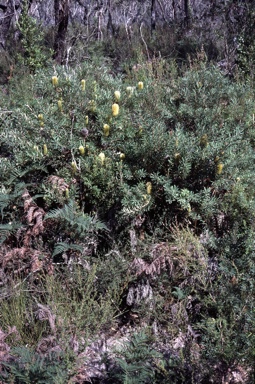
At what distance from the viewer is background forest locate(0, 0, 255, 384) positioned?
2820 millimetres

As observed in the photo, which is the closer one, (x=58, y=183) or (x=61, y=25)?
(x=58, y=183)

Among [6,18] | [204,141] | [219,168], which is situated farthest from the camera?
[6,18]

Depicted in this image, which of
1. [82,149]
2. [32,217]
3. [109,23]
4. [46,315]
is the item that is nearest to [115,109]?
[82,149]

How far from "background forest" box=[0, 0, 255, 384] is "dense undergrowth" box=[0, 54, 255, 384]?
12mm

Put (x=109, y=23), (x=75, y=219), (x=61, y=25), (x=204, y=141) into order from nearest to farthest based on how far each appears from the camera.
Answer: (x=75, y=219) → (x=204, y=141) → (x=61, y=25) → (x=109, y=23)

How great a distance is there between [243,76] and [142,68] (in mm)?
1398

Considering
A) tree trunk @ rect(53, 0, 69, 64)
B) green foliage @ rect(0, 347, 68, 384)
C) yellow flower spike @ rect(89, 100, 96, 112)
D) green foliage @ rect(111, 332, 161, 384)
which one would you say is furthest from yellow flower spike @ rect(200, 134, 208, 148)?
tree trunk @ rect(53, 0, 69, 64)

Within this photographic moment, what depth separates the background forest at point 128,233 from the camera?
282 centimetres

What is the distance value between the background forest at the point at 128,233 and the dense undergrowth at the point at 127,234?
0.01 metres

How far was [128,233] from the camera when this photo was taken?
12.5 ft

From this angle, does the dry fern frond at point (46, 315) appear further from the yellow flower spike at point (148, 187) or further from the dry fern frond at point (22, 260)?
the yellow flower spike at point (148, 187)

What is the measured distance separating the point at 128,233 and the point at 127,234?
0.06 feet

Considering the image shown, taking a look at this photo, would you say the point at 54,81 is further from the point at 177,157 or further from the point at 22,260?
the point at 22,260

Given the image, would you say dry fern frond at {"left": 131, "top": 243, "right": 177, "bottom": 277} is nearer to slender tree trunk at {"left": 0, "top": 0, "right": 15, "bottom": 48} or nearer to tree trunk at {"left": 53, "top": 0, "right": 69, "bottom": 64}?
tree trunk at {"left": 53, "top": 0, "right": 69, "bottom": 64}
